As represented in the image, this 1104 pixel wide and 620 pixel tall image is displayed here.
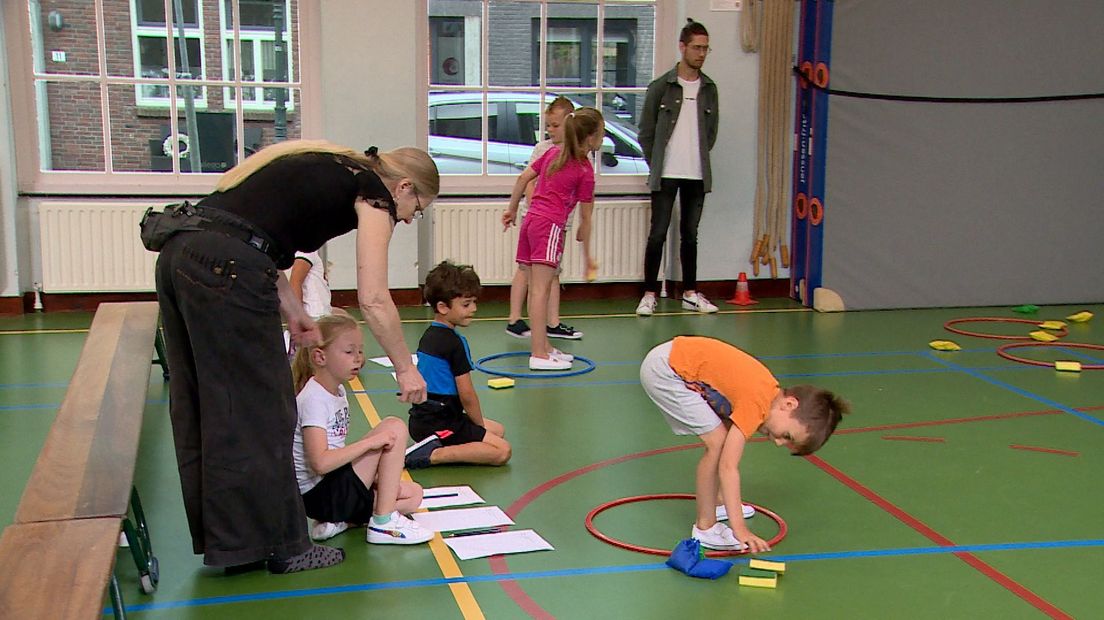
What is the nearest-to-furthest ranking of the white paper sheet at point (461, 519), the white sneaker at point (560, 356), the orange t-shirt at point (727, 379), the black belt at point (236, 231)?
→ the black belt at point (236, 231)
the orange t-shirt at point (727, 379)
the white paper sheet at point (461, 519)
the white sneaker at point (560, 356)

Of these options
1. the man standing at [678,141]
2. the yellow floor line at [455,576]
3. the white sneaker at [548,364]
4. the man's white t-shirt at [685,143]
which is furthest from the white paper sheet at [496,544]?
the man's white t-shirt at [685,143]

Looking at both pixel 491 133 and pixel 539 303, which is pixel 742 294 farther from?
pixel 539 303

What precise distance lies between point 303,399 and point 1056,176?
7.47 metres

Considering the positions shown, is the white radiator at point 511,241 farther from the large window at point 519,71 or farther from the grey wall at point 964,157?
the grey wall at point 964,157

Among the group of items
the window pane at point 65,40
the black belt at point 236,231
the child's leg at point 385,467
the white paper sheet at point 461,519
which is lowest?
the white paper sheet at point 461,519

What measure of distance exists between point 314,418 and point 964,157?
6879mm

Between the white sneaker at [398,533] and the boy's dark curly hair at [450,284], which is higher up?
the boy's dark curly hair at [450,284]

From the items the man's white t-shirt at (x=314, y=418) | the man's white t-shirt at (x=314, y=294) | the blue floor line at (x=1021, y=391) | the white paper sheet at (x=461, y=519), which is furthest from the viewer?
the man's white t-shirt at (x=314, y=294)

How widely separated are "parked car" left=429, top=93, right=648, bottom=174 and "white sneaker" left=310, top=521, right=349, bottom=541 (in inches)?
212

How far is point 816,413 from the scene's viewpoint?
12.3ft

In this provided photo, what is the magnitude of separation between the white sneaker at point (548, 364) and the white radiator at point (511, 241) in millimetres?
2118

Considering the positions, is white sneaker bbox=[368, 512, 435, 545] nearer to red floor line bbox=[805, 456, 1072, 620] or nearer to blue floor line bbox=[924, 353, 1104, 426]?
red floor line bbox=[805, 456, 1072, 620]

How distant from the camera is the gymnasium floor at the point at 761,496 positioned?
12.0 feet

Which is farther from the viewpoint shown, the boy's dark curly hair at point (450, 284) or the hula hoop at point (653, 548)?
the boy's dark curly hair at point (450, 284)
